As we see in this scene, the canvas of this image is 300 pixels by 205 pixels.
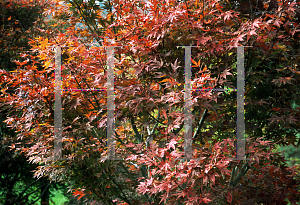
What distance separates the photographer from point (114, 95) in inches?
98.0

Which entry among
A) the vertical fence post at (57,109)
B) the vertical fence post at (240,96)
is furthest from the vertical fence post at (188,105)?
the vertical fence post at (57,109)

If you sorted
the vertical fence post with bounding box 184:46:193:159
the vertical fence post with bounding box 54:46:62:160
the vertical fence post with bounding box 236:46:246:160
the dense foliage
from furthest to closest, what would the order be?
the vertical fence post with bounding box 54:46:62:160 → the vertical fence post with bounding box 236:46:246:160 → the dense foliage → the vertical fence post with bounding box 184:46:193:159

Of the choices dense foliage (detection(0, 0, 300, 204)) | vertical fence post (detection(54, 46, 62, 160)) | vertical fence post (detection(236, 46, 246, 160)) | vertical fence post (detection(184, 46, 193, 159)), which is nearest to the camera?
vertical fence post (detection(184, 46, 193, 159))

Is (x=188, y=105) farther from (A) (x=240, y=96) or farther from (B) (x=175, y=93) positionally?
(A) (x=240, y=96)

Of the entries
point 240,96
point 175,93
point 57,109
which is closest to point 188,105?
point 175,93

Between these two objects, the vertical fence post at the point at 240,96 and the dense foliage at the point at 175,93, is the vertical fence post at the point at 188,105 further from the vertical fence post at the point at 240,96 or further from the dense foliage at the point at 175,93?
the vertical fence post at the point at 240,96

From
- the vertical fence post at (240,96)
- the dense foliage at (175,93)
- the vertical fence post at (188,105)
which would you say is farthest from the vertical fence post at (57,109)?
the vertical fence post at (240,96)

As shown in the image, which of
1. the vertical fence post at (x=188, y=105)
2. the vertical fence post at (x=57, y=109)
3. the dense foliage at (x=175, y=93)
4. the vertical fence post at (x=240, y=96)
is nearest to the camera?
the vertical fence post at (x=188, y=105)

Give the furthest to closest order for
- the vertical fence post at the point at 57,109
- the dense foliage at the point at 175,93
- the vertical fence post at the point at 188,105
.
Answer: the vertical fence post at the point at 57,109 < the dense foliage at the point at 175,93 < the vertical fence post at the point at 188,105

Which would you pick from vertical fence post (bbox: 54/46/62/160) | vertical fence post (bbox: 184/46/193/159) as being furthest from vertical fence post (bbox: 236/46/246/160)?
vertical fence post (bbox: 54/46/62/160)

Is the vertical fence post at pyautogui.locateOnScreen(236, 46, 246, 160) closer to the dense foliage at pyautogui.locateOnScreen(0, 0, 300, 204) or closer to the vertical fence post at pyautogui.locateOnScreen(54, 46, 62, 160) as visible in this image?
the dense foliage at pyautogui.locateOnScreen(0, 0, 300, 204)

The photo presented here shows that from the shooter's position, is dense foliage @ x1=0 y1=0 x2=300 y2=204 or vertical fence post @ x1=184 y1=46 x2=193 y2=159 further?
dense foliage @ x1=0 y1=0 x2=300 y2=204

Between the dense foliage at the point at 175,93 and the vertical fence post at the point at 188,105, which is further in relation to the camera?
the dense foliage at the point at 175,93

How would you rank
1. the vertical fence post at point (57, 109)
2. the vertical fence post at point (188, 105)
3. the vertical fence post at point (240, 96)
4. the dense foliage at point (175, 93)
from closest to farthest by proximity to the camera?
1. the vertical fence post at point (188, 105)
2. the dense foliage at point (175, 93)
3. the vertical fence post at point (240, 96)
4. the vertical fence post at point (57, 109)
